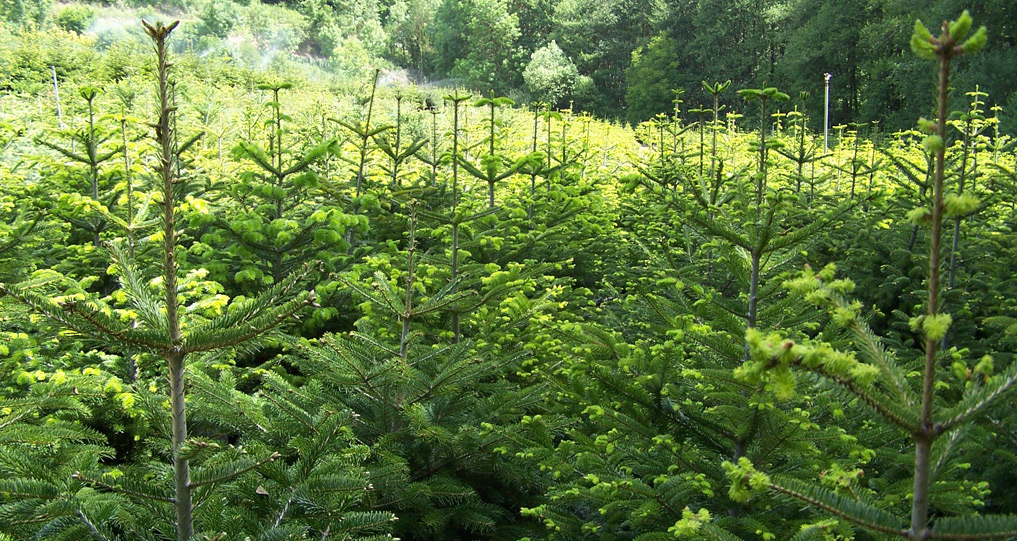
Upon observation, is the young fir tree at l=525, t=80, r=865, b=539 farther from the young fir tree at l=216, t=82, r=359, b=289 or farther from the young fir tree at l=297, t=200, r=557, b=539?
the young fir tree at l=216, t=82, r=359, b=289

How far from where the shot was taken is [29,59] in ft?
64.2

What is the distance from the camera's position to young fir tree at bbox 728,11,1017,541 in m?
1.12

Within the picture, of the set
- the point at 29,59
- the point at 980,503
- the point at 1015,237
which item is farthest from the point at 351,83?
the point at 980,503

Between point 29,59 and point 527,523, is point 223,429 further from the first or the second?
point 29,59

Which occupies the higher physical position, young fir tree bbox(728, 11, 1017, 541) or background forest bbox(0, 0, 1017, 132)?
background forest bbox(0, 0, 1017, 132)

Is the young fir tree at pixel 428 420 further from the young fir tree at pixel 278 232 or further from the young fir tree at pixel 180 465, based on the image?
the young fir tree at pixel 278 232

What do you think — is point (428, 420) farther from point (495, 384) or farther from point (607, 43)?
point (607, 43)

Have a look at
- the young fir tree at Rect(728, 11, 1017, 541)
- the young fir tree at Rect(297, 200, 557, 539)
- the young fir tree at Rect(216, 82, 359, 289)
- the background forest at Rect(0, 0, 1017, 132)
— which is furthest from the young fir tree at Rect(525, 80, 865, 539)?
the background forest at Rect(0, 0, 1017, 132)

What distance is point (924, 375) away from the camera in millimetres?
1264

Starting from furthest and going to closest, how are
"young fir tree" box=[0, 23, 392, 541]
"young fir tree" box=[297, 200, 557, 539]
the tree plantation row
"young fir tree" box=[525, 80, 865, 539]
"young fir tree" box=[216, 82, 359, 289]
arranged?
"young fir tree" box=[216, 82, 359, 289] → "young fir tree" box=[297, 200, 557, 539] → "young fir tree" box=[525, 80, 865, 539] → "young fir tree" box=[0, 23, 392, 541] → the tree plantation row

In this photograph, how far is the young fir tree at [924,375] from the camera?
44.2 inches

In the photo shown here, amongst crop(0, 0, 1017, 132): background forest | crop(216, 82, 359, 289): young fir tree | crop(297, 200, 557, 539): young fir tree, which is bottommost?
crop(297, 200, 557, 539): young fir tree

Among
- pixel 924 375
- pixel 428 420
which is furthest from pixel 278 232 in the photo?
pixel 924 375

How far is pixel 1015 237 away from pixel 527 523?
12.4ft
